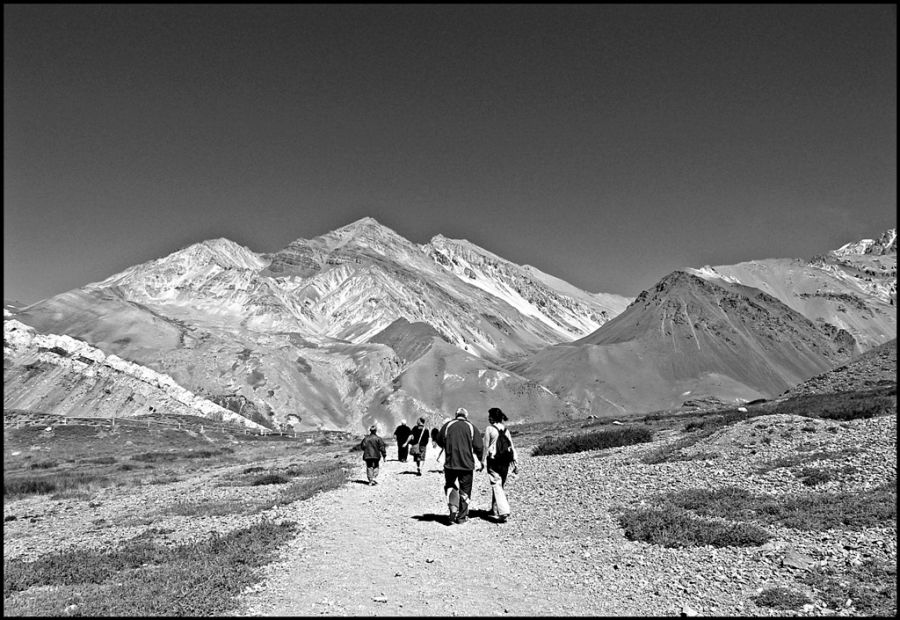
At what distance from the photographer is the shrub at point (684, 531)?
11.6m

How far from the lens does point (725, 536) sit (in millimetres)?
11727

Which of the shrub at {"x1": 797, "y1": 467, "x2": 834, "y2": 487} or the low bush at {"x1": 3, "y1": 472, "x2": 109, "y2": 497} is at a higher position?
the low bush at {"x1": 3, "y1": 472, "x2": 109, "y2": 497}

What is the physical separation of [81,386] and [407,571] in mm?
82312

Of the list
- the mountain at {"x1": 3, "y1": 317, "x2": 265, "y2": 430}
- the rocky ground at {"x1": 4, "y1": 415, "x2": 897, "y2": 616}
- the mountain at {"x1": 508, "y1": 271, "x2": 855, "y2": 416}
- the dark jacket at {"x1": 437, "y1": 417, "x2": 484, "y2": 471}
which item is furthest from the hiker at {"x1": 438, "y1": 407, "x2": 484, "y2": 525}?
the mountain at {"x1": 508, "y1": 271, "x2": 855, "y2": 416}

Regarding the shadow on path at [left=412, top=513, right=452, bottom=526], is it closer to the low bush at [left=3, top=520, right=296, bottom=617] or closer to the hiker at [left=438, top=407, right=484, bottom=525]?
the hiker at [left=438, top=407, right=484, bottom=525]

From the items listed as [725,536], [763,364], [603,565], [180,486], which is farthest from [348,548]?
[763,364]

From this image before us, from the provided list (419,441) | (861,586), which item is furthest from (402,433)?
(861,586)

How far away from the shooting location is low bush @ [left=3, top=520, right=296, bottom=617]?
895 centimetres

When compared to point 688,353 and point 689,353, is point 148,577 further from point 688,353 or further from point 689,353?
point 689,353

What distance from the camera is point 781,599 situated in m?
8.80

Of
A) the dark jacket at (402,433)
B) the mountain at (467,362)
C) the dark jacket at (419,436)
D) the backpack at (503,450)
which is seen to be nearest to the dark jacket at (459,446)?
the backpack at (503,450)

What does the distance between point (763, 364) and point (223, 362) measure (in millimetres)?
129939

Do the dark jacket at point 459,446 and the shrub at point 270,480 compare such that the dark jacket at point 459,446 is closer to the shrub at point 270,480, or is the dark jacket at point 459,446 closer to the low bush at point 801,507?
the low bush at point 801,507

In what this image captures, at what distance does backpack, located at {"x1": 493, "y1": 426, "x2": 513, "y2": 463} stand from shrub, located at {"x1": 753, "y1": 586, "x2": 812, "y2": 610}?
759cm
